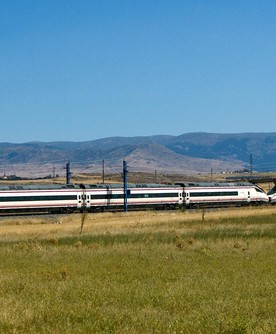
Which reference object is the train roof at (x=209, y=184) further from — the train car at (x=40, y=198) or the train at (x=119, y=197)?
the train car at (x=40, y=198)

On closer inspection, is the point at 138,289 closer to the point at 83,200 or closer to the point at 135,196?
the point at 83,200

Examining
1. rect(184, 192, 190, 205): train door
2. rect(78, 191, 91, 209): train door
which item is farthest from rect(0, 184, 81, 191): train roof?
rect(184, 192, 190, 205): train door

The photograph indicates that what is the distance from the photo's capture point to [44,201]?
74875 mm

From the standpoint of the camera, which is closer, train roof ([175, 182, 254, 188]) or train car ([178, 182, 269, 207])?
train car ([178, 182, 269, 207])

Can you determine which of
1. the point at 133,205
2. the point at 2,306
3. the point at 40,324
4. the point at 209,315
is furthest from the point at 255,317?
the point at 133,205

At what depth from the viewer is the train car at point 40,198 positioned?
7150 centimetres

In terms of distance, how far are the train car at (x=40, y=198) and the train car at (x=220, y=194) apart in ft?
61.4

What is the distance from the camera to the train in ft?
240

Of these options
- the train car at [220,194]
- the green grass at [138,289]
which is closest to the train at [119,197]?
the train car at [220,194]

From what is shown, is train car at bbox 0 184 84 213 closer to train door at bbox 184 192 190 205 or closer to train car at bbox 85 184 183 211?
train car at bbox 85 184 183 211

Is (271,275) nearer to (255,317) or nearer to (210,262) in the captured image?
(210,262)

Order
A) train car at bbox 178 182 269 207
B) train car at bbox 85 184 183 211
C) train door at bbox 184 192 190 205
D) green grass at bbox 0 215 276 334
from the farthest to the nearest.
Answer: train car at bbox 178 182 269 207 → train door at bbox 184 192 190 205 → train car at bbox 85 184 183 211 → green grass at bbox 0 215 276 334

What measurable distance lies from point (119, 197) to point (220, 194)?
17803 mm

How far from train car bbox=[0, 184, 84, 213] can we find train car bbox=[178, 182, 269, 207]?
1871 cm
